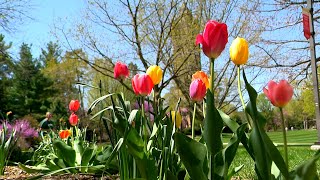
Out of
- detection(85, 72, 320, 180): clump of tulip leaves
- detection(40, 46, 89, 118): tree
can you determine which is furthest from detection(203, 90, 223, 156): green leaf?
detection(40, 46, 89, 118): tree

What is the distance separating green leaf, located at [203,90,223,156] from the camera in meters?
1.11

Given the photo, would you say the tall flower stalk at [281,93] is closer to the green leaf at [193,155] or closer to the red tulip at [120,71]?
the green leaf at [193,155]

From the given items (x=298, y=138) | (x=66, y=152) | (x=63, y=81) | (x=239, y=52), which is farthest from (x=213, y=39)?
(x=63, y=81)

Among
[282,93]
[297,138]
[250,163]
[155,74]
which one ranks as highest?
[155,74]

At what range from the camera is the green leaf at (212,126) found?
1.11 m

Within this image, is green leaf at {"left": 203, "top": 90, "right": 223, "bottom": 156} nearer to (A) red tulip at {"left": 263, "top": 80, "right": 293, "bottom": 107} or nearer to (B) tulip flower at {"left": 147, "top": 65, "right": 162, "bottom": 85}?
(A) red tulip at {"left": 263, "top": 80, "right": 293, "bottom": 107}

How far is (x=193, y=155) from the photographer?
1249 mm

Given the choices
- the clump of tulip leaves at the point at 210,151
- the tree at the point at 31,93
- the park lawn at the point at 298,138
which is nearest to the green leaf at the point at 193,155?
the clump of tulip leaves at the point at 210,151

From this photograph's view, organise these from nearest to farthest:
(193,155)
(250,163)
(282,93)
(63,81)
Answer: (282,93) < (193,155) < (250,163) < (63,81)

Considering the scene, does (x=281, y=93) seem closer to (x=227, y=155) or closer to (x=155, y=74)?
(x=227, y=155)

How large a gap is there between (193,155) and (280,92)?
1.17ft

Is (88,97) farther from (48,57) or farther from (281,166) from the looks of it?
(281,166)

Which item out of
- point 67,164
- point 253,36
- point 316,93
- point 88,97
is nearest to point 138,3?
point 253,36

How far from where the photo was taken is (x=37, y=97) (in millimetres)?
31047
